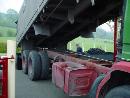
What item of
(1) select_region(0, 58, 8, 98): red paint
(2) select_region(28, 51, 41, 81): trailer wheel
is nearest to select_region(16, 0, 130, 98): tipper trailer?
(2) select_region(28, 51, 41, 81): trailer wheel

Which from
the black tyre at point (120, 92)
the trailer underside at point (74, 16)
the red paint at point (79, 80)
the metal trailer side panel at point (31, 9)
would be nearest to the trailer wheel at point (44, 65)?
the trailer underside at point (74, 16)

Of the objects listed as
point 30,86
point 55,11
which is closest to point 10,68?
point 55,11

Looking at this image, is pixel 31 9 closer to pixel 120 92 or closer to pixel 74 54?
pixel 74 54

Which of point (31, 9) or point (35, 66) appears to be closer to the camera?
point (31, 9)

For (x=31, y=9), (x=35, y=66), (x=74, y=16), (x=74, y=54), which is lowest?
(x=35, y=66)

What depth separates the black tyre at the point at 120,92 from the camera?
4.22m

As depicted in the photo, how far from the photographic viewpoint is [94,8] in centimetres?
830

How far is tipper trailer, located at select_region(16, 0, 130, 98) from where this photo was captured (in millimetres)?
4582

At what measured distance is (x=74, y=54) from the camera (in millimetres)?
9484

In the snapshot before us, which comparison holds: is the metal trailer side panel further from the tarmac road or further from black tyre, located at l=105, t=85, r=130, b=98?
black tyre, located at l=105, t=85, r=130, b=98

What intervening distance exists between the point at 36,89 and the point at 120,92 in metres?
5.41

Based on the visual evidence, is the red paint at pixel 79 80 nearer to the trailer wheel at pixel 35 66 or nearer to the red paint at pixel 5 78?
the red paint at pixel 5 78

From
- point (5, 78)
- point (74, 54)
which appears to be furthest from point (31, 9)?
point (5, 78)

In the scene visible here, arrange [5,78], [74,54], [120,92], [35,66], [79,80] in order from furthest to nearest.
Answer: [35,66] → [74,54] → [79,80] → [5,78] → [120,92]
